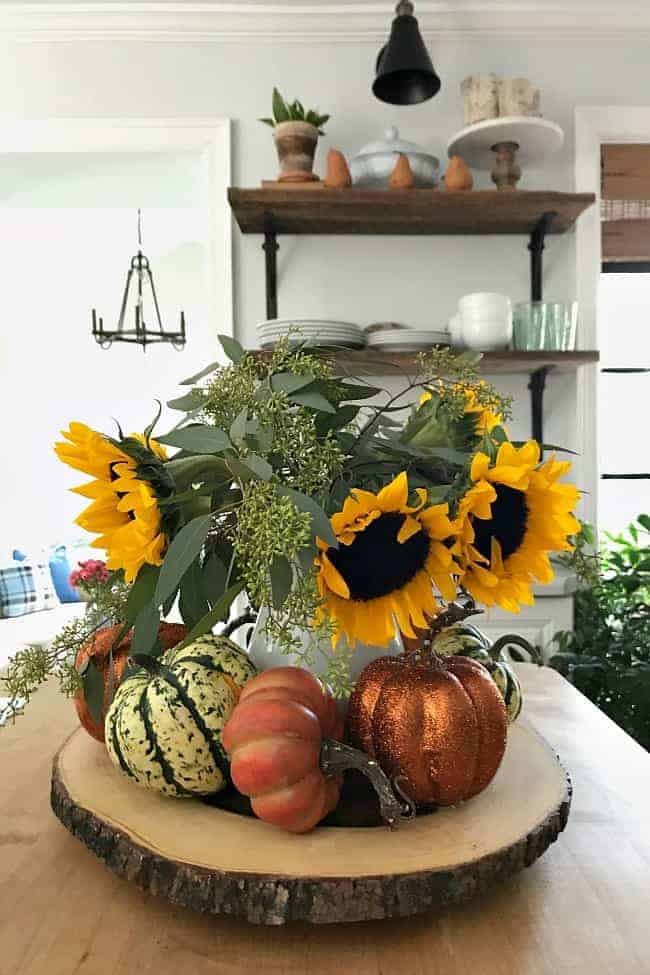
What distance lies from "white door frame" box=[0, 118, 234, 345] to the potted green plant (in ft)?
0.91

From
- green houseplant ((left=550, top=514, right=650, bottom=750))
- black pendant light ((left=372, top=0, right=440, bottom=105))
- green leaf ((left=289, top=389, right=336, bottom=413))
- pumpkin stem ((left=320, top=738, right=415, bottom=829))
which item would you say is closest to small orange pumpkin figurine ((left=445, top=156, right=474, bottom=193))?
black pendant light ((left=372, top=0, right=440, bottom=105))

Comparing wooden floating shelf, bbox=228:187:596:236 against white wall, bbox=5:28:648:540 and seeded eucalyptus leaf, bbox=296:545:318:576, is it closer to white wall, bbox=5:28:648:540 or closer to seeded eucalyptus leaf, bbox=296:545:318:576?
white wall, bbox=5:28:648:540

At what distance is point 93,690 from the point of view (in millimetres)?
816

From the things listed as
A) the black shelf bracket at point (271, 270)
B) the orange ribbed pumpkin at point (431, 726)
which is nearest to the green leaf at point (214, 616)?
the orange ribbed pumpkin at point (431, 726)

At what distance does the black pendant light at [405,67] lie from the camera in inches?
84.9

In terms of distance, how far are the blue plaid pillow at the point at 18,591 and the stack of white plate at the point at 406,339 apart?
3.24m

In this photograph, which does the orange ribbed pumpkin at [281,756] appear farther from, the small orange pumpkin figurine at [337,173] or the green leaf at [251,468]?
the small orange pumpkin figurine at [337,173]

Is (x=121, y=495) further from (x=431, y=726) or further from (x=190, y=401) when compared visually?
(x=431, y=726)

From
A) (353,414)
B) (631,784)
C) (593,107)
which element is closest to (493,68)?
(593,107)

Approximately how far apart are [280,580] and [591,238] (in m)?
2.39

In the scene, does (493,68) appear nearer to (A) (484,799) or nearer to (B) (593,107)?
(B) (593,107)

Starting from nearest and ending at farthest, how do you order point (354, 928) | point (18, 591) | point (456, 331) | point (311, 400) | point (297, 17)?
point (354, 928) < point (311, 400) < point (456, 331) < point (297, 17) < point (18, 591)

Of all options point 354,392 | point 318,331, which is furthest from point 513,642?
point 318,331

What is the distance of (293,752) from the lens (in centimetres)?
65
